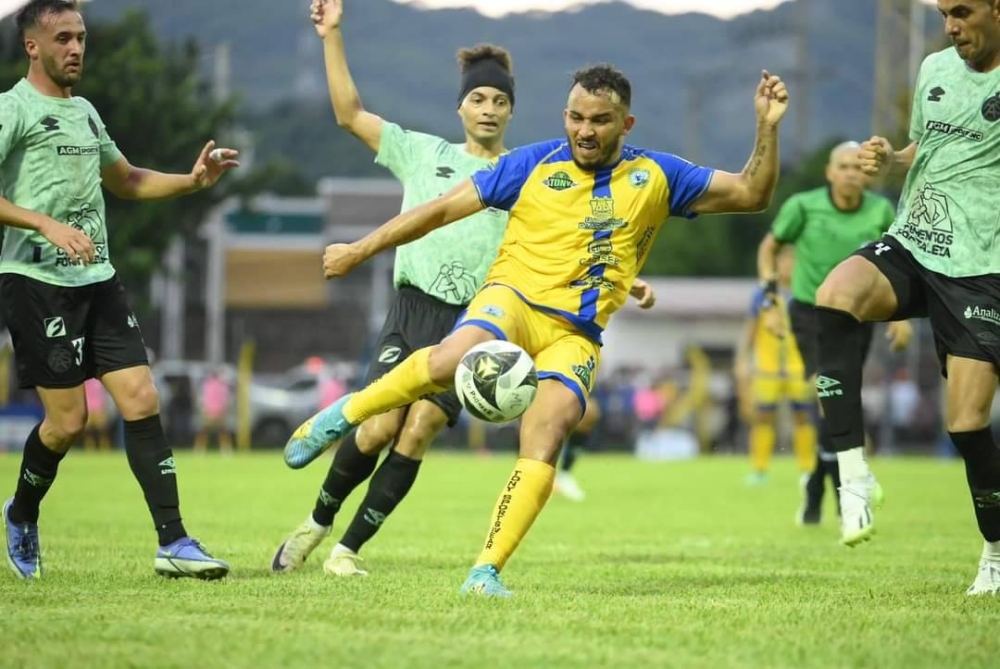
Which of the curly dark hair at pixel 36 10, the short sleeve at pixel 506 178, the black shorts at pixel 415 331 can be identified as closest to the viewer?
the short sleeve at pixel 506 178

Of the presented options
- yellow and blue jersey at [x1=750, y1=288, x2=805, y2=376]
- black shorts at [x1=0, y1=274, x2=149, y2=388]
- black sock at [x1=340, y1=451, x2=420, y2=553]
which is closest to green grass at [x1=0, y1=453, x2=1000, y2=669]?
black sock at [x1=340, y1=451, x2=420, y2=553]

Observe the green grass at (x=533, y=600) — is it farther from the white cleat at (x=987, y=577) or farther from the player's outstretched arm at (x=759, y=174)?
the player's outstretched arm at (x=759, y=174)

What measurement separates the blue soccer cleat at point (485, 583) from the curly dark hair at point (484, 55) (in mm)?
3228

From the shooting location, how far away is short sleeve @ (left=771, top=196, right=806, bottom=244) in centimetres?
1279

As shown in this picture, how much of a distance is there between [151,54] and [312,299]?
3581cm

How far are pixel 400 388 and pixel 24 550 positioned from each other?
2.17m

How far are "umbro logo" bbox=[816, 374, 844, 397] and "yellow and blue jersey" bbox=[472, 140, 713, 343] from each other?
50.5 inches

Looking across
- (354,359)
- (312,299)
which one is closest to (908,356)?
(354,359)

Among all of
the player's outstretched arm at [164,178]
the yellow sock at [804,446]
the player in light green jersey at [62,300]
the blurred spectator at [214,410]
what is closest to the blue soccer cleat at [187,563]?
the player in light green jersey at [62,300]

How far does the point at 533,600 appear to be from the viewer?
22.2 ft

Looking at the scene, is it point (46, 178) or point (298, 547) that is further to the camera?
point (298, 547)

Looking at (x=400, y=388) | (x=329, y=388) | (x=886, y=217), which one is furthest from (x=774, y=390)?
(x=329, y=388)

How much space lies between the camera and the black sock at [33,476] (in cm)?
794

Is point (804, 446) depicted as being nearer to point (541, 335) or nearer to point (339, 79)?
point (339, 79)
